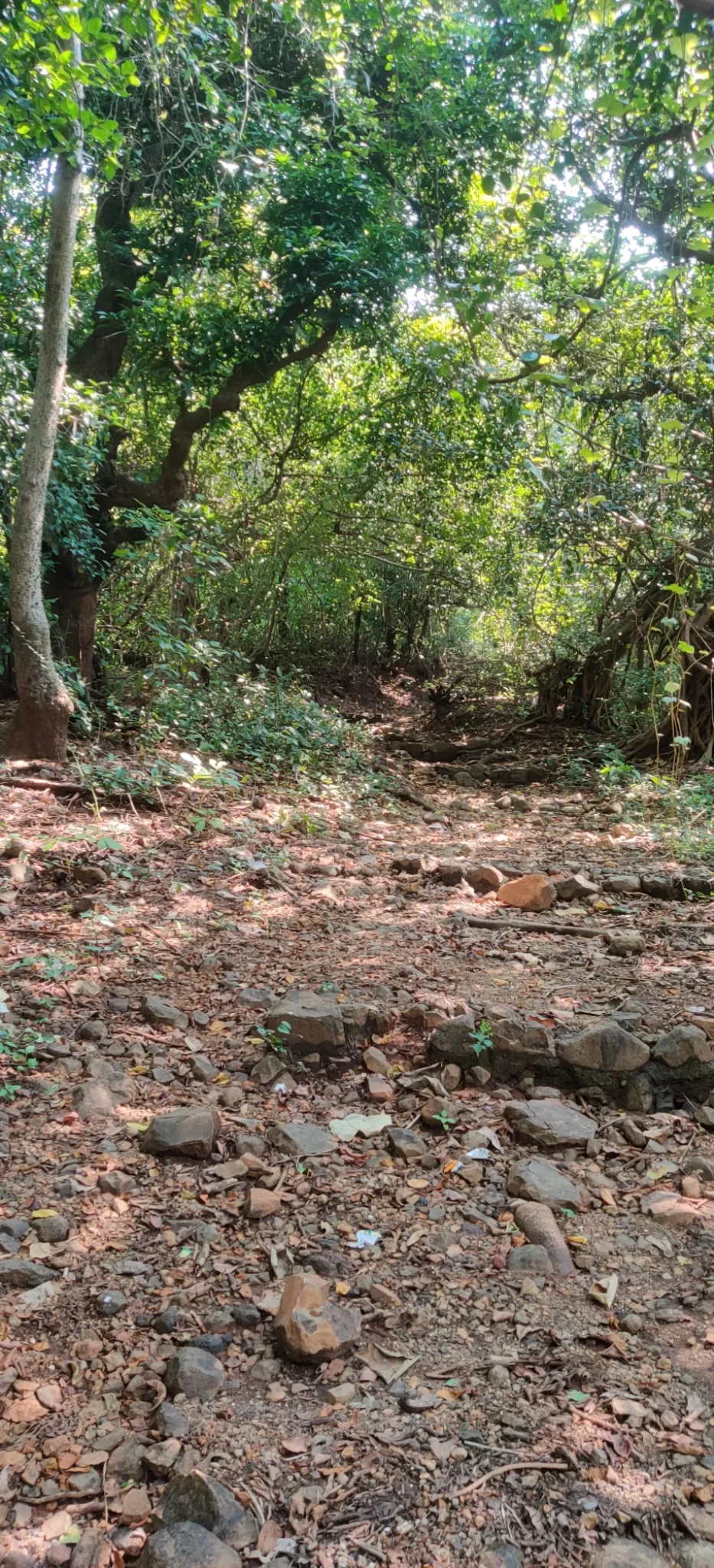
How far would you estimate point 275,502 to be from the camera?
9133 millimetres

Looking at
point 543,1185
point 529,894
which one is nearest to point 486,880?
point 529,894

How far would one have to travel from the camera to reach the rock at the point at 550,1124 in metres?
2.41

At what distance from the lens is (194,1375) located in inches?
64.3

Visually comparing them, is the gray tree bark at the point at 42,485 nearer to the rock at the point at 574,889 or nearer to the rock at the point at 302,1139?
the rock at the point at 574,889

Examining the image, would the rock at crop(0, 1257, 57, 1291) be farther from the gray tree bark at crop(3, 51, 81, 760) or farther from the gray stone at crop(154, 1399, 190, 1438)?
the gray tree bark at crop(3, 51, 81, 760)

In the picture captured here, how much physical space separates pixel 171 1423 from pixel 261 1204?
61 cm

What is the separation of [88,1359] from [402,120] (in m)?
7.40

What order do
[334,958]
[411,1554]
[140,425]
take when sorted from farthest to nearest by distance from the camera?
[140,425] < [334,958] < [411,1554]

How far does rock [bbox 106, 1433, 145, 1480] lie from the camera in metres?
1.46

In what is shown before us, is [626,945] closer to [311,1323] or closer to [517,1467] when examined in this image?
[311,1323]

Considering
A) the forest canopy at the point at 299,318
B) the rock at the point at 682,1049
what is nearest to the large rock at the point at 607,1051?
the rock at the point at 682,1049

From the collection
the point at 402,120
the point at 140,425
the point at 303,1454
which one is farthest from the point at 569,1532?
the point at 140,425

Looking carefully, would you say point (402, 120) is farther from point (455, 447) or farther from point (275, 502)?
point (275, 502)

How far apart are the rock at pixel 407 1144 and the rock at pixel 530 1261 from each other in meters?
0.41
